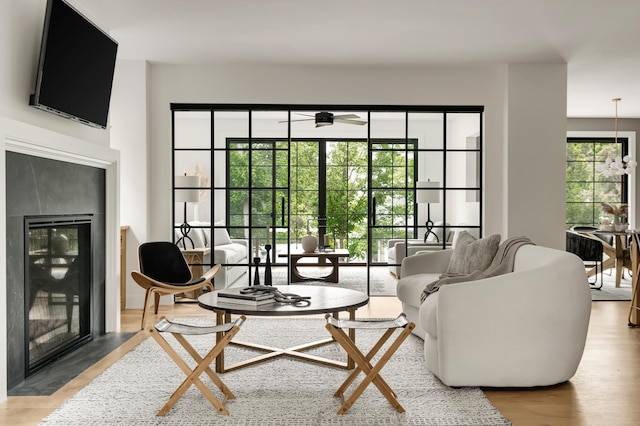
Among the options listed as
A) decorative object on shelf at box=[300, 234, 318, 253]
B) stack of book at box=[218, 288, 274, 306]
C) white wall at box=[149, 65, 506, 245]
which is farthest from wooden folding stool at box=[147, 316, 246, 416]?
decorative object on shelf at box=[300, 234, 318, 253]

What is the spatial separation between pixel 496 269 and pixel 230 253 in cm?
316

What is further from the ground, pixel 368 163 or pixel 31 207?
pixel 368 163

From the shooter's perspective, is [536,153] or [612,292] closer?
[536,153]

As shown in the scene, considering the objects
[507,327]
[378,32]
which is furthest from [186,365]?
[378,32]

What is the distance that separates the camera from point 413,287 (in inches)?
171

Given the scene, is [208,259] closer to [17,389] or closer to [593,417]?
[17,389]

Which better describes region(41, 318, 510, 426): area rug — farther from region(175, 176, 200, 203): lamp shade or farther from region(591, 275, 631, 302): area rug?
region(591, 275, 631, 302): area rug

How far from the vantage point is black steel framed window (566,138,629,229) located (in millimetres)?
9438

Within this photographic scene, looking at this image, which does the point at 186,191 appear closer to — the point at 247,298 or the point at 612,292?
the point at 247,298

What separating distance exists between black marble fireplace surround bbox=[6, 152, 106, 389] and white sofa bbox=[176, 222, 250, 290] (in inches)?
66.6

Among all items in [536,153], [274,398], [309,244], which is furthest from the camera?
[309,244]

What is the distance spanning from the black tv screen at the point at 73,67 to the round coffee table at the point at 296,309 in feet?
5.27

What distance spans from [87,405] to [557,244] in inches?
192

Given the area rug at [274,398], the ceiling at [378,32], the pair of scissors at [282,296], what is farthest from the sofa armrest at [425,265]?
the ceiling at [378,32]
